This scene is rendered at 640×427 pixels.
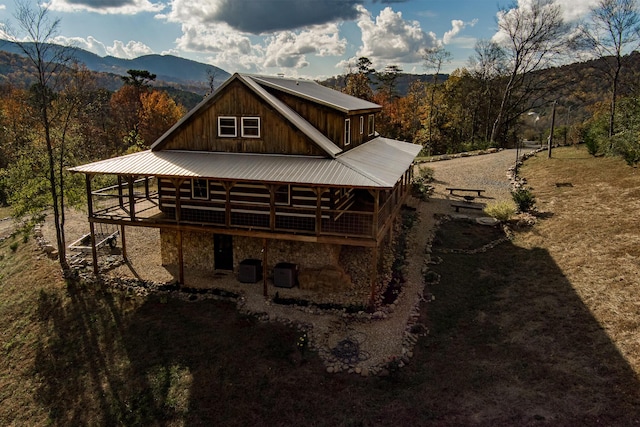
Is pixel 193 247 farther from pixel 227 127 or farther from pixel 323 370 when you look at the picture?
pixel 323 370

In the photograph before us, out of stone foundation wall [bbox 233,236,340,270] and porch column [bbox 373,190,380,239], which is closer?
porch column [bbox 373,190,380,239]

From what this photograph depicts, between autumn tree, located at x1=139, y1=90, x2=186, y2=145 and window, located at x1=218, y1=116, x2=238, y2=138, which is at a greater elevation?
autumn tree, located at x1=139, y1=90, x2=186, y2=145

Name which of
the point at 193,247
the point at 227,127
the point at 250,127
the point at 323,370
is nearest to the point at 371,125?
the point at 250,127

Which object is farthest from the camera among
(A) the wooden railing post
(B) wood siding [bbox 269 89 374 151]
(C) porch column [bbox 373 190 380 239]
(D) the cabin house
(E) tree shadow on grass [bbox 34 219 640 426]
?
(B) wood siding [bbox 269 89 374 151]

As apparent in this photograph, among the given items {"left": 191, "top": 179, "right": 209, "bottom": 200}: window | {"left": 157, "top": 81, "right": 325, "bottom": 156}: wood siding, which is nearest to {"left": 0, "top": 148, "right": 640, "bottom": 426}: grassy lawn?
{"left": 191, "top": 179, "right": 209, "bottom": 200}: window

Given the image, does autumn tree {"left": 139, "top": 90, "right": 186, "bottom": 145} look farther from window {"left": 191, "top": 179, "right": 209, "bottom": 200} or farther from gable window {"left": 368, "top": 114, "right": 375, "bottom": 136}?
window {"left": 191, "top": 179, "right": 209, "bottom": 200}

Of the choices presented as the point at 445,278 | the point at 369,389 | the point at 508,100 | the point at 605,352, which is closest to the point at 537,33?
the point at 508,100

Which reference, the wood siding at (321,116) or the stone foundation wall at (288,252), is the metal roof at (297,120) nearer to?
the wood siding at (321,116)

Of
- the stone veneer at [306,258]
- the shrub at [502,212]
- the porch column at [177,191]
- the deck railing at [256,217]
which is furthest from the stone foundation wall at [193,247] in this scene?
the shrub at [502,212]
